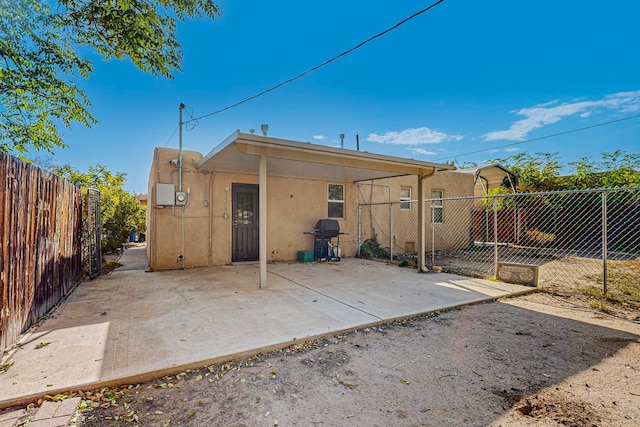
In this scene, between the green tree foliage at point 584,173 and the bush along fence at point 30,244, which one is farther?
the green tree foliage at point 584,173

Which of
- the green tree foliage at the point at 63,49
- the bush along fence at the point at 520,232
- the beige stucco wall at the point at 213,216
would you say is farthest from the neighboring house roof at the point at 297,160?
the green tree foliage at the point at 63,49

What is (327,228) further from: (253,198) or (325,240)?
(253,198)

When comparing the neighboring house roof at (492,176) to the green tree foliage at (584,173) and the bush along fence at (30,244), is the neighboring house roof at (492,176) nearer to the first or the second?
the green tree foliage at (584,173)

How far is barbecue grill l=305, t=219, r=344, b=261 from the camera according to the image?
25.9ft

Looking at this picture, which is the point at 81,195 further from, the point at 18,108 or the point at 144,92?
the point at 144,92

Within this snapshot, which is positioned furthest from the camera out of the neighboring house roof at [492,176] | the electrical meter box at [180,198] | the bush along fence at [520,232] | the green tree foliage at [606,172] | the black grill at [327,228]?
the neighboring house roof at [492,176]

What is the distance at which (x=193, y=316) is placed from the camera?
3549 millimetres

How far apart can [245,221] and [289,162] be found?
228cm

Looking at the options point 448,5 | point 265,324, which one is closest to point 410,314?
point 265,324

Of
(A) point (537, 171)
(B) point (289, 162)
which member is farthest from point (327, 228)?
(A) point (537, 171)

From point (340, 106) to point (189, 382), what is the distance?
9659mm

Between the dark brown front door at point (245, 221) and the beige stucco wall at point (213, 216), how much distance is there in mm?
160

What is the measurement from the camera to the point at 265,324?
330cm

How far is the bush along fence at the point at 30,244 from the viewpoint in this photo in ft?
8.30
